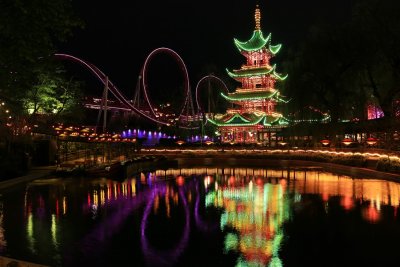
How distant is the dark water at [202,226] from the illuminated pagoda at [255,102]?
45381mm

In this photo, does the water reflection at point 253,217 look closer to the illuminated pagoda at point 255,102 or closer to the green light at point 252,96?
the illuminated pagoda at point 255,102

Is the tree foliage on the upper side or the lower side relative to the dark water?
upper

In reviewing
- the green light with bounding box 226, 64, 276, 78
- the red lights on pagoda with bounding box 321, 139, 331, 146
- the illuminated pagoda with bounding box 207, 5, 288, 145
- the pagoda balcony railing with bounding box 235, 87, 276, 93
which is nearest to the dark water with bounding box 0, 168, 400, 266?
the red lights on pagoda with bounding box 321, 139, 331, 146

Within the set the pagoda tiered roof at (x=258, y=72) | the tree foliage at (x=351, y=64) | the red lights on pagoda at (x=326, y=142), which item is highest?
the pagoda tiered roof at (x=258, y=72)

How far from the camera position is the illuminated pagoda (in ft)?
228

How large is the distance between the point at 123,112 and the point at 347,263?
3681 inches

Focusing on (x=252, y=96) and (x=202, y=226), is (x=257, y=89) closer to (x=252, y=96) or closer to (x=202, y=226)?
(x=252, y=96)

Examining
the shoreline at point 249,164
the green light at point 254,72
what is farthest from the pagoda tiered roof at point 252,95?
the shoreline at point 249,164

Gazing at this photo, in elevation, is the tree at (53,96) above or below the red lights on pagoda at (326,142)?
above

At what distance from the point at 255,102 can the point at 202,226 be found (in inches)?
2396

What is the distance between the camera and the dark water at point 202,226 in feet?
34.3

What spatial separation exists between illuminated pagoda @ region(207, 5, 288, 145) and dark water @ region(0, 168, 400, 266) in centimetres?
4538

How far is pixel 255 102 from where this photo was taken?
73.9 m

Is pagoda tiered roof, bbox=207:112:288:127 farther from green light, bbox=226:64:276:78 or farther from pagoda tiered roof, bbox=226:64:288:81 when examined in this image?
green light, bbox=226:64:276:78
